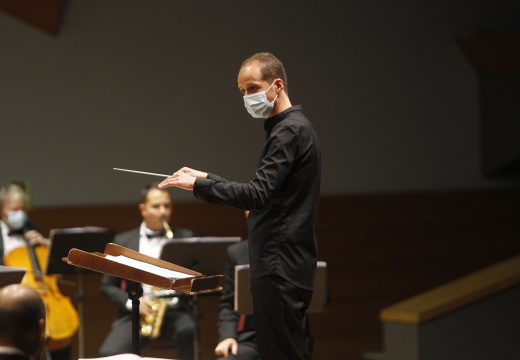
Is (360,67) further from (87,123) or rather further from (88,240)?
(88,240)

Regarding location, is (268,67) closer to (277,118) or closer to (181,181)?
(277,118)

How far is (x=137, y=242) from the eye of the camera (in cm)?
495

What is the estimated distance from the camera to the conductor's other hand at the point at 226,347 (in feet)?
13.1

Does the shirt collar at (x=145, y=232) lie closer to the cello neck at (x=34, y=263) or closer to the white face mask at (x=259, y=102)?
the cello neck at (x=34, y=263)

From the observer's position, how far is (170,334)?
495 centimetres

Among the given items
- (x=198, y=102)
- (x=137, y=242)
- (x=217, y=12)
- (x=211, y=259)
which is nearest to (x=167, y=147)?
(x=198, y=102)

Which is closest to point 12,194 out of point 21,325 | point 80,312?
point 80,312

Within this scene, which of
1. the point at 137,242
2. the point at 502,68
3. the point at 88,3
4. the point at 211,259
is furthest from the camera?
the point at 502,68

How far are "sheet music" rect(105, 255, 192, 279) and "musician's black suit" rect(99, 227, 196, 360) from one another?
5.85 ft

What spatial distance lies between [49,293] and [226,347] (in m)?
1.50

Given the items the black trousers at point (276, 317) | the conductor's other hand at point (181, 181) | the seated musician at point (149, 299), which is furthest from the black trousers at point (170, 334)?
the conductor's other hand at point (181, 181)

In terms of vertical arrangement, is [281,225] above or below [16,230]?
above

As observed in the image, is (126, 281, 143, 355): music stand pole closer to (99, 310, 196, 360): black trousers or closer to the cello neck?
(99, 310, 196, 360): black trousers

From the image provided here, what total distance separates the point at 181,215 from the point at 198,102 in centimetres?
81
